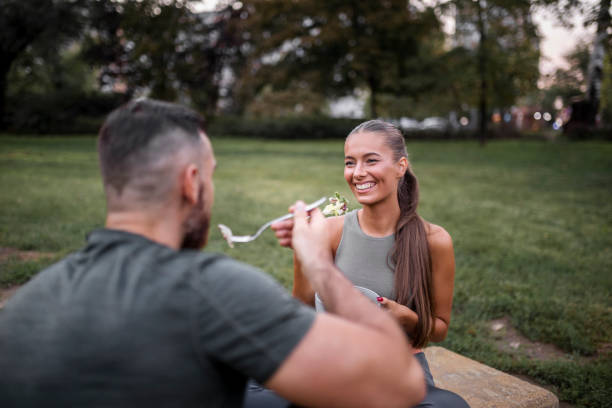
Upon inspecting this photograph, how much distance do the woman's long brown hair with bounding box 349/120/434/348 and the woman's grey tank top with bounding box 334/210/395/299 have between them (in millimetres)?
52

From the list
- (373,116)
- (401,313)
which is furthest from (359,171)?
(373,116)

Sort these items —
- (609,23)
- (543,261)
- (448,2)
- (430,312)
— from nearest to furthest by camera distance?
(430,312)
(543,261)
(609,23)
(448,2)

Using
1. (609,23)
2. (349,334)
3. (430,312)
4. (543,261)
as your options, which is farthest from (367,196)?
(609,23)

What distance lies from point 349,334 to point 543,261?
19.0 feet

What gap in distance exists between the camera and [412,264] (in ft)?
8.52

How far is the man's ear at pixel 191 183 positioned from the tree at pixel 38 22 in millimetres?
20715

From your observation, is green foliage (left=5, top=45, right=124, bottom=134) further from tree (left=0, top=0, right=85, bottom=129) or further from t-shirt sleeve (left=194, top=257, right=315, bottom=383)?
t-shirt sleeve (left=194, top=257, right=315, bottom=383)

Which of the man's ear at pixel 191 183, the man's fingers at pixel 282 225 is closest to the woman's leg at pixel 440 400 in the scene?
the man's fingers at pixel 282 225

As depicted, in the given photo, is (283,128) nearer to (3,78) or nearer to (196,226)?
(3,78)

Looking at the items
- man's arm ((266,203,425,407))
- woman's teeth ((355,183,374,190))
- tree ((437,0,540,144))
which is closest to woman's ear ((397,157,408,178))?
woman's teeth ((355,183,374,190))

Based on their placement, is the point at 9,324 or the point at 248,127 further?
the point at 248,127

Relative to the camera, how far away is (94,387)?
1.19 metres

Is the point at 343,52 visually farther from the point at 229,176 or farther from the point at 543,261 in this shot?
the point at 543,261

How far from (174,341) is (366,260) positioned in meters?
1.67
